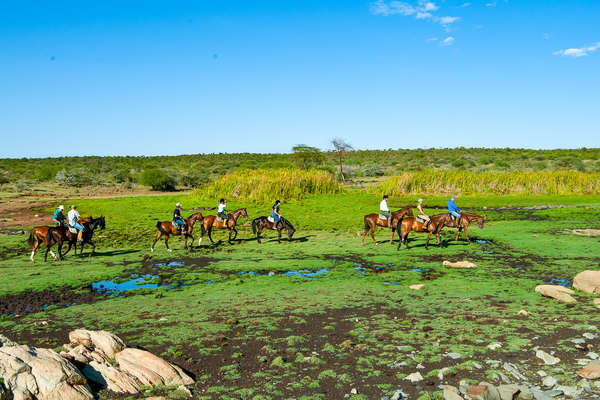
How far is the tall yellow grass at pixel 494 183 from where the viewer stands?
113 ft

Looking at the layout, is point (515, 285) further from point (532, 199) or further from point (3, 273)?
point (532, 199)

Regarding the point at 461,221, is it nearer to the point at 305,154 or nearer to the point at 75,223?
the point at 75,223

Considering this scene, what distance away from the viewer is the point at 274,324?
8.65 metres

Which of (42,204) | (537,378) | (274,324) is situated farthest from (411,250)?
(42,204)

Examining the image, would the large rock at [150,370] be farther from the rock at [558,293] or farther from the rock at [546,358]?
the rock at [558,293]

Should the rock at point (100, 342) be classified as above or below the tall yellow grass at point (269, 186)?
below

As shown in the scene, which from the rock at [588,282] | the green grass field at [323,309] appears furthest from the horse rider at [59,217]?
the rock at [588,282]

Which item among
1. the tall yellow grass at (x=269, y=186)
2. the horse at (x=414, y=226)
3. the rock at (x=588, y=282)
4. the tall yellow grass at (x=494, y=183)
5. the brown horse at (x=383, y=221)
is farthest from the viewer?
the tall yellow grass at (x=494, y=183)

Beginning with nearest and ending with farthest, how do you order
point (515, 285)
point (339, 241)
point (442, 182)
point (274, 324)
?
point (274, 324) < point (515, 285) < point (339, 241) < point (442, 182)

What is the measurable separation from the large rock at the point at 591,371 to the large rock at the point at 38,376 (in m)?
6.27

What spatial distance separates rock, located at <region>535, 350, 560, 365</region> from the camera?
639 cm

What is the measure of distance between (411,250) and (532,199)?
1952 centimetres

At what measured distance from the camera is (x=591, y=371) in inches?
232

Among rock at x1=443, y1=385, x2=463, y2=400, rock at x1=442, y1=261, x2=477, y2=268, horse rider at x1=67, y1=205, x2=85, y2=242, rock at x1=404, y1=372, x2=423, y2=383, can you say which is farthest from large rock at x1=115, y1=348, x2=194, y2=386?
horse rider at x1=67, y1=205, x2=85, y2=242
